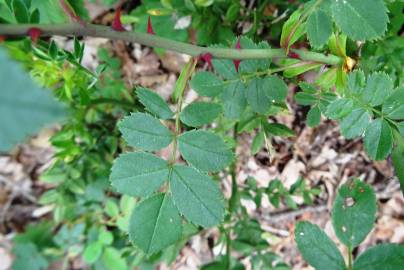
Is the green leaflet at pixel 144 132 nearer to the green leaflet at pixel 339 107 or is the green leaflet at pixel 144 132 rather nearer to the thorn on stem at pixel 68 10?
the thorn on stem at pixel 68 10

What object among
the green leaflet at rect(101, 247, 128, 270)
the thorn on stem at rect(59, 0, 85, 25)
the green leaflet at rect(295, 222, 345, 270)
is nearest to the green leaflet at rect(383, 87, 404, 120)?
the green leaflet at rect(295, 222, 345, 270)

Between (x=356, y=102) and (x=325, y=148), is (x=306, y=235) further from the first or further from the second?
(x=325, y=148)

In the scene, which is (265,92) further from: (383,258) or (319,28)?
(383,258)

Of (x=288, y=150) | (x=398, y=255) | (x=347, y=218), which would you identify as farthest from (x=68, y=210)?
(x=398, y=255)

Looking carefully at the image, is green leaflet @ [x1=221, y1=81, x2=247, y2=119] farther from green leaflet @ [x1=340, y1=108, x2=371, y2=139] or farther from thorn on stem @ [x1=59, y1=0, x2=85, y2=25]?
thorn on stem @ [x1=59, y1=0, x2=85, y2=25]

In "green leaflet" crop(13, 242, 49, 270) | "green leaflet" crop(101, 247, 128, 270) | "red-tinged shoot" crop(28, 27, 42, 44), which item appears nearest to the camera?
"red-tinged shoot" crop(28, 27, 42, 44)

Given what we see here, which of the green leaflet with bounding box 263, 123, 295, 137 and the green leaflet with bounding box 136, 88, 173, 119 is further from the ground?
the green leaflet with bounding box 136, 88, 173, 119

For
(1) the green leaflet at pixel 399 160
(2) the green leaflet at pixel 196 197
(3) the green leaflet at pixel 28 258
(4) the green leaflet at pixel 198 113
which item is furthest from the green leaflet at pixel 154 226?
→ (3) the green leaflet at pixel 28 258
